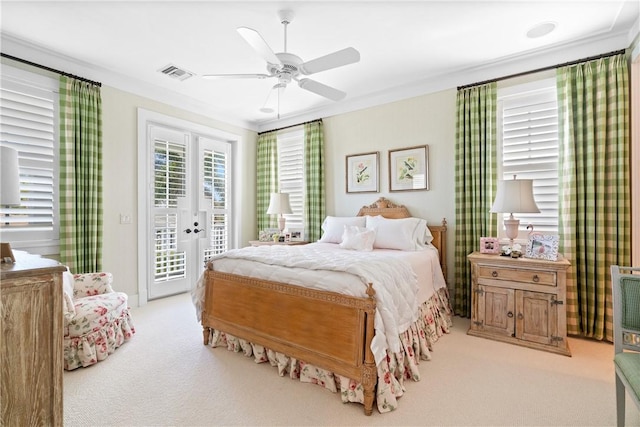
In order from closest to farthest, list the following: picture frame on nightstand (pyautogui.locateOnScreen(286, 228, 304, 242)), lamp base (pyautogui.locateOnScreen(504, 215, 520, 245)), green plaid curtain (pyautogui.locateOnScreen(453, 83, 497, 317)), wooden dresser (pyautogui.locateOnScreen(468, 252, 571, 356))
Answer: wooden dresser (pyautogui.locateOnScreen(468, 252, 571, 356))
lamp base (pyautogui.locateOnScreen(504, 215, 520, 245))
green plaid curtain (pyautogui.locateOnScreen(453, 83, 497, 317))
picture frame on nightstand (pyautogui.locateOnScreen(286, 228, 304, 242))

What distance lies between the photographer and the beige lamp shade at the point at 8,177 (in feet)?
5.09

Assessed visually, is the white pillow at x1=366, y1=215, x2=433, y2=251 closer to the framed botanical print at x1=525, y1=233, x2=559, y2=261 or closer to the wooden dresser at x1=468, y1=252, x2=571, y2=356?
Result: the wooden dresser at x1=468, y1=252, x2=571, y2=356

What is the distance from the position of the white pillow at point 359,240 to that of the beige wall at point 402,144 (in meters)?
0.87

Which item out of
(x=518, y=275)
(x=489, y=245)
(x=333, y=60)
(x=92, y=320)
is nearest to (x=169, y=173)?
(x=92, y=320)

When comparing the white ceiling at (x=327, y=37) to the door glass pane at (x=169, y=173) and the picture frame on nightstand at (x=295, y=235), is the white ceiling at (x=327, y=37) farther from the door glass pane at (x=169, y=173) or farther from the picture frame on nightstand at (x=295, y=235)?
the picture frame on nightstand at (x=295, y=235)

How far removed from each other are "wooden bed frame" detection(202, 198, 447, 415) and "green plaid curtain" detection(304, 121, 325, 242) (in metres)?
2.20

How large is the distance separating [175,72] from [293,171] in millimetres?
2284

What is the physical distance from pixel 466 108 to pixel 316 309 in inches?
117

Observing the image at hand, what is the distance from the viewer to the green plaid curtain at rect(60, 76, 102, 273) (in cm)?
337

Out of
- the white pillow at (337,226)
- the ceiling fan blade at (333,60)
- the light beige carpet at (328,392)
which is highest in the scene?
the ceiling fan blade at (333,60)

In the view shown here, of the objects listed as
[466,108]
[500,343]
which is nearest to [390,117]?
[466,108]

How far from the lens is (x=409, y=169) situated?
415 centimetres

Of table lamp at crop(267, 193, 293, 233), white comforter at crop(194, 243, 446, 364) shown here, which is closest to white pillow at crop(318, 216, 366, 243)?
table lamp at crop(267, 193, 293, 233)

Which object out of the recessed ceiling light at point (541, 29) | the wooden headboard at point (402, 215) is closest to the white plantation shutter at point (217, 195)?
the wooden headboard at point (402, 215)
